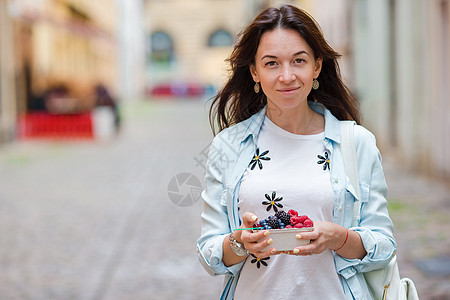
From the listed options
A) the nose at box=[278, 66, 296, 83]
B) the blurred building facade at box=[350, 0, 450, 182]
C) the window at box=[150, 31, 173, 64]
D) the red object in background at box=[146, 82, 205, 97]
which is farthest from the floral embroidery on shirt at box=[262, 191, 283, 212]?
the window at box=[150, 31, 173, 64]

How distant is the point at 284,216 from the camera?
2.25m

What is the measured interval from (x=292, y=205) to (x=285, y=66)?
0.44 metres

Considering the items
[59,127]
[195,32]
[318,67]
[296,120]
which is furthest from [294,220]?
[195,32]

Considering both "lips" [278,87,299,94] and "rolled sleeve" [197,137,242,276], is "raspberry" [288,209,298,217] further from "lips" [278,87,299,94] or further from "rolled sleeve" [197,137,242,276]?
"lips" [278,87,299,94]

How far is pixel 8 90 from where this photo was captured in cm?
2134

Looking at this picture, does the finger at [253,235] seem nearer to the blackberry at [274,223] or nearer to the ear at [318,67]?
the blackberry at [274,223]

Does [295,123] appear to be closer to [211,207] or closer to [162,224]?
[211,207]

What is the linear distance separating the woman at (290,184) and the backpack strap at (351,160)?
→ 2 cm

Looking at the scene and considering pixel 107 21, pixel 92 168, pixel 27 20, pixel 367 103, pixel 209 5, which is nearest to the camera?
pixel 92 168

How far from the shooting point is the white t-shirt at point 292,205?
2389mm

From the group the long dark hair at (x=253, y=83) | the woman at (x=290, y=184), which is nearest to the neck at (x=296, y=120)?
the woman at (x=290, y=184)

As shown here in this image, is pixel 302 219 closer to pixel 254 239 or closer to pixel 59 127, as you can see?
pixel 254 239

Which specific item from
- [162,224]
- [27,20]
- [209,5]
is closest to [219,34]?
[209,5]

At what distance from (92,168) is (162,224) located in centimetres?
622
